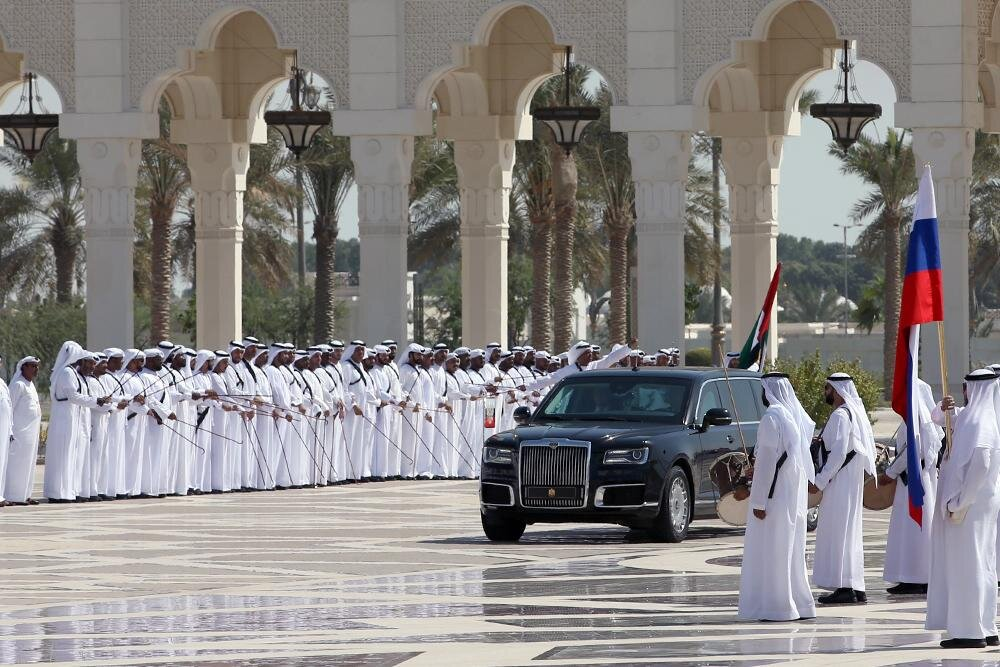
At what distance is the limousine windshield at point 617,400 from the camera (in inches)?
797

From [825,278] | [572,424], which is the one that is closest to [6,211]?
[572,424]

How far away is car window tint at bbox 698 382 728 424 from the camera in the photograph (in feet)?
66.8

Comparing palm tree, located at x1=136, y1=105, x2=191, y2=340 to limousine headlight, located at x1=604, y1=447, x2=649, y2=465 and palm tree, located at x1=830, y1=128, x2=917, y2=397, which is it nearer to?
palm tree, located at x1=830, y1=128, x2=917, y2=397

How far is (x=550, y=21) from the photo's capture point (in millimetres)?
30812

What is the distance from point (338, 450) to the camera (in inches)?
1111

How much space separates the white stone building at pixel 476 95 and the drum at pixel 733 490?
1425 cm

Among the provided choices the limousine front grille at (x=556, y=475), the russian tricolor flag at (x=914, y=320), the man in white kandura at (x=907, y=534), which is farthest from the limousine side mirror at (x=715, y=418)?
the russian tricolor flag at (x=914, y=320)

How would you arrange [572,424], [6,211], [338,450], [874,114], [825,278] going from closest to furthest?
[572,424] → [338,450] → [874,114] → [6,211] → [825,278]

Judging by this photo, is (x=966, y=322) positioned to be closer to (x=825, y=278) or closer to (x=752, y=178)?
(x=752, y=178)

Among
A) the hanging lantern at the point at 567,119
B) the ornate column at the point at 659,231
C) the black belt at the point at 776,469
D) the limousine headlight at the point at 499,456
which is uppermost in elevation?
the hanging lantern at the point at 567,119

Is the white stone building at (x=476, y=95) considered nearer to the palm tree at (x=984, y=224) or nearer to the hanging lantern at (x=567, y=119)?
the hanging lantern at (x=567, y=119)

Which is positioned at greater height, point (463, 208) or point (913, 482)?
point (463, 208)

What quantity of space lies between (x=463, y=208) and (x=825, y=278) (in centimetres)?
9661

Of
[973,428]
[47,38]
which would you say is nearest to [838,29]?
[47,38]
